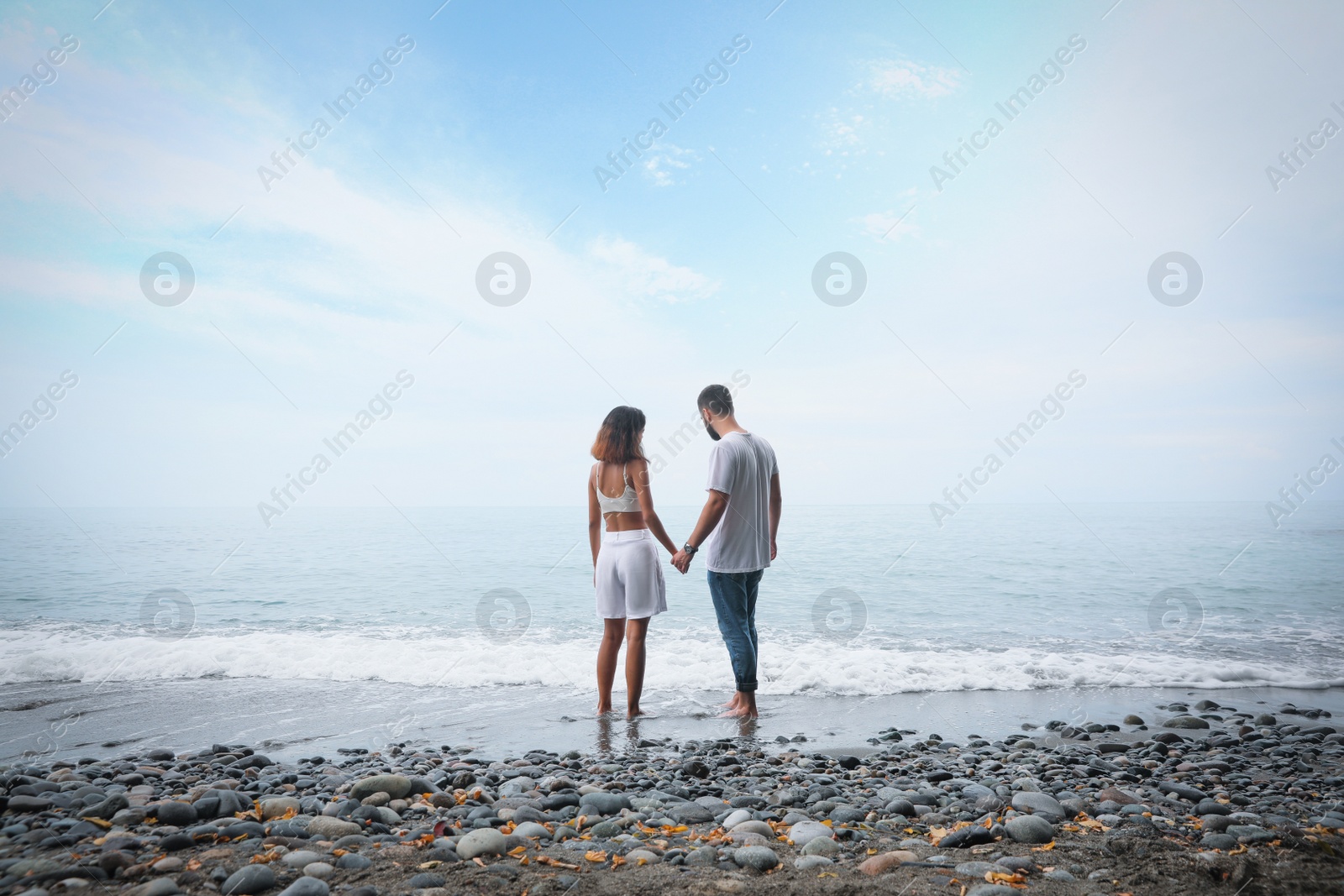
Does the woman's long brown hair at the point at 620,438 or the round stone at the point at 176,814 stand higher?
the woman's long brown hair at the point at 620,438

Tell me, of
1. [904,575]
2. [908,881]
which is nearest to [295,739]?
[908,881]

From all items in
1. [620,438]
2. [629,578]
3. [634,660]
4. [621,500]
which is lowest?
[634,660]

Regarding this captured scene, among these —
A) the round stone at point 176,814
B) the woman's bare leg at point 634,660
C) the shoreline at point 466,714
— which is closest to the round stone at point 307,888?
the round stone at point 176,814

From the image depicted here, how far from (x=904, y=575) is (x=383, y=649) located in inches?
471

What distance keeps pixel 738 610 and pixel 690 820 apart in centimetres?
216

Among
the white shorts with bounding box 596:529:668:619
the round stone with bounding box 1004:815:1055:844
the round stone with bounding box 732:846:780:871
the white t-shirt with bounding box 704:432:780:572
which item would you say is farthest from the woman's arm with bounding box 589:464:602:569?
the round stone with bounding box 1004:815:1055:844

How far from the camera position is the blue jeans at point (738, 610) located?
521 cm

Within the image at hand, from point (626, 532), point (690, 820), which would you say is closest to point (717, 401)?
point (626, 532)

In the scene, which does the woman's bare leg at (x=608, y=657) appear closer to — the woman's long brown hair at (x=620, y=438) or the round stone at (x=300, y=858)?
the woman's long brown hair at (x=620, y=438)

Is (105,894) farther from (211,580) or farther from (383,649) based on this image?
(211,580)

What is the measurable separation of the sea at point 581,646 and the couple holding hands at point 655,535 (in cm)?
82

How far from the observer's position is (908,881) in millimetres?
2375

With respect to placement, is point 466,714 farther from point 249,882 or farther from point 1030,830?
point 1030,830

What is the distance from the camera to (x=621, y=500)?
5.17 m
